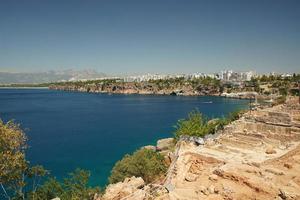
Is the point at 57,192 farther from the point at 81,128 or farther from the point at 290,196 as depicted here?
the point at 81,128

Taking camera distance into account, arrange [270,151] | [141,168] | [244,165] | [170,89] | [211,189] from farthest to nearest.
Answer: [170,89]
[141,168]
[270,151]
[244,165]
[211,189]

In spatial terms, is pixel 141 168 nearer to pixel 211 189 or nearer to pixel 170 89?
pixel 211 189

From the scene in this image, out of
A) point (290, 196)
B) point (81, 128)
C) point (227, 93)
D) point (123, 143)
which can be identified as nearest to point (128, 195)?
point (290, 196)

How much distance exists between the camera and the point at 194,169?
22578 mm

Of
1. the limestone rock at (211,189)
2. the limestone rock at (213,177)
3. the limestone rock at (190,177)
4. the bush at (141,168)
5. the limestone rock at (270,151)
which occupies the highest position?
the limestone rock at (270,151)

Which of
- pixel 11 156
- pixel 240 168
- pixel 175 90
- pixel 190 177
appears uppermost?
pixel 11 156

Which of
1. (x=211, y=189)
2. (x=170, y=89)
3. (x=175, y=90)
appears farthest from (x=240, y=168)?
(x=170, y=89)

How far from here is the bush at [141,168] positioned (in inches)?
1112

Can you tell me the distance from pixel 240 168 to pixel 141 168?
12.0 meters

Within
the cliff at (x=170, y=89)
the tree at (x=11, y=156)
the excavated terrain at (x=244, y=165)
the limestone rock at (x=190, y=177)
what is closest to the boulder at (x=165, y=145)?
the excavated terrain at (x=244, y=165)

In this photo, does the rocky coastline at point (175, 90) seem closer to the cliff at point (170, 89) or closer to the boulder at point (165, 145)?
the cliff at point (170, 89)

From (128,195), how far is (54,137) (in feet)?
145

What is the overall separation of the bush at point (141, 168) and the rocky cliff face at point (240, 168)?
3687 mm

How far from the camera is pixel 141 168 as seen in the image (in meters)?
28.8
